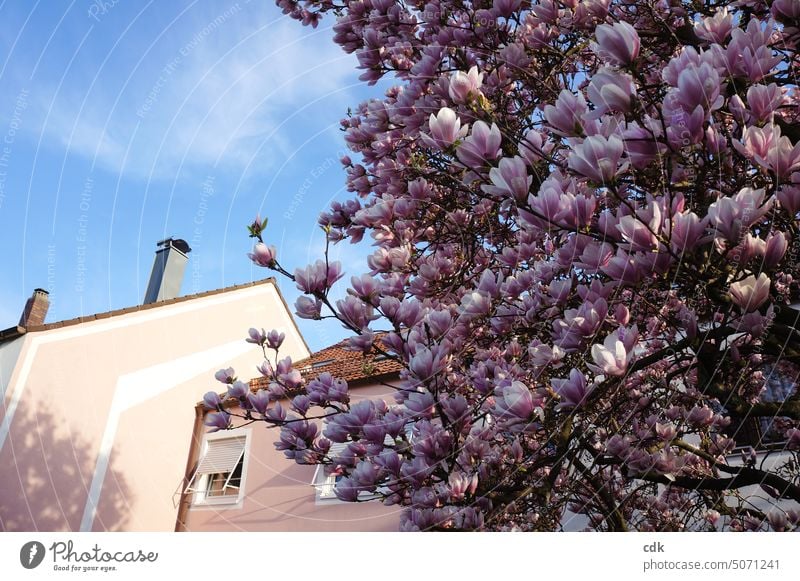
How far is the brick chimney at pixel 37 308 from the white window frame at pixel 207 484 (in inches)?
127

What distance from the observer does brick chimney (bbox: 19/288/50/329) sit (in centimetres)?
851

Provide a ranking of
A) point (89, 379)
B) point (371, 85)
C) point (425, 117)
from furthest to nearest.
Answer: point (89, 379) → point (371, 85) → point (425, 117)

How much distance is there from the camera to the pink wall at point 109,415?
6.88 metres

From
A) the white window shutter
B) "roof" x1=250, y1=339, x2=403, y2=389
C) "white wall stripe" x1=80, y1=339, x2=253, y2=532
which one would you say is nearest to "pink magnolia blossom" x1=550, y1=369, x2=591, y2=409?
"roof" x1=250, y1=339, x2=403, y2=389

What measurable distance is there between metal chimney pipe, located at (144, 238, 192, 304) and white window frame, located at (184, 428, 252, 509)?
2.96 metres

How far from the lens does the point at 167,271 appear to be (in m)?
A: 10.5

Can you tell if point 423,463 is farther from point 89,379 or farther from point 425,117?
point 89,379

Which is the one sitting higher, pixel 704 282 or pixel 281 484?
pixel 281 484

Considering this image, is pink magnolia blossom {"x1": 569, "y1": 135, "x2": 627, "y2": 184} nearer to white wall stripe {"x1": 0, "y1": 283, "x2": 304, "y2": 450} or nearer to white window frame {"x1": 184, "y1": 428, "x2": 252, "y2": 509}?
white wall stripe {"x1": 0, "y1": 283, "x2": 304, "y2": 450}

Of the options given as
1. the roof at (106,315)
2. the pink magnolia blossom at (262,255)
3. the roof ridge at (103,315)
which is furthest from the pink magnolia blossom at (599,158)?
the roof at (106,315)

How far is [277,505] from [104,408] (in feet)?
9.31

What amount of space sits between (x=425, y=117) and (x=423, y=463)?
127 cm
